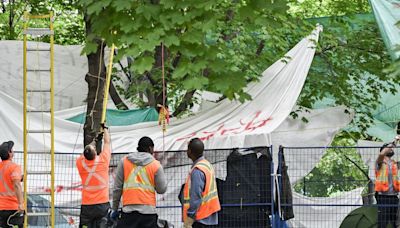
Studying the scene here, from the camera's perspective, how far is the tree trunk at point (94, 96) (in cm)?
1683

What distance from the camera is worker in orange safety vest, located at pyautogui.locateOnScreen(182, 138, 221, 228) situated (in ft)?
40.1

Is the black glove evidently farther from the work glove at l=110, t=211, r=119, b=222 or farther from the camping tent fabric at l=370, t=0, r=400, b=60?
the camping tent fabric at l=370, t=0, r=400, b=60

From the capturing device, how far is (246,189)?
16.0 meters

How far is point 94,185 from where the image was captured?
14797 mm

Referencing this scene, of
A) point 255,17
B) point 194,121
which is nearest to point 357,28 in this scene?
point 194,121

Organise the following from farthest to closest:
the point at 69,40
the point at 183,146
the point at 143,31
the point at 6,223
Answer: the point at 69,40
the point at 183,146
the point at 6,223
the point at 143,31

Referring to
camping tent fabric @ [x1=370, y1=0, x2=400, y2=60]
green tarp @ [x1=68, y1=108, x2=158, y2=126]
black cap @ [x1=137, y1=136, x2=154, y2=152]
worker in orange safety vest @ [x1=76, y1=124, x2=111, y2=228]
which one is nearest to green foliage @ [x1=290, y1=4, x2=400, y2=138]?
green tarp @ [x1=68, y1=108, x2=158, y2=126]

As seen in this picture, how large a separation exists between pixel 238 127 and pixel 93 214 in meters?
3.42

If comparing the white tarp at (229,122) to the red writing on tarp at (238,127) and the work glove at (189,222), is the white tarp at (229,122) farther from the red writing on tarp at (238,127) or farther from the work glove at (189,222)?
the work glove at (189,222)

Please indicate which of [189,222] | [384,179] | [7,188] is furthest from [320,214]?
[189,222]

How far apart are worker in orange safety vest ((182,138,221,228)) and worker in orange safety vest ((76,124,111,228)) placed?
2.64 meters

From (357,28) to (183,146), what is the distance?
251 inches

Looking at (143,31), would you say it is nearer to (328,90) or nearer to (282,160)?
(282,160)

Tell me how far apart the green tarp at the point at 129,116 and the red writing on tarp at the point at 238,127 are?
2146mm
